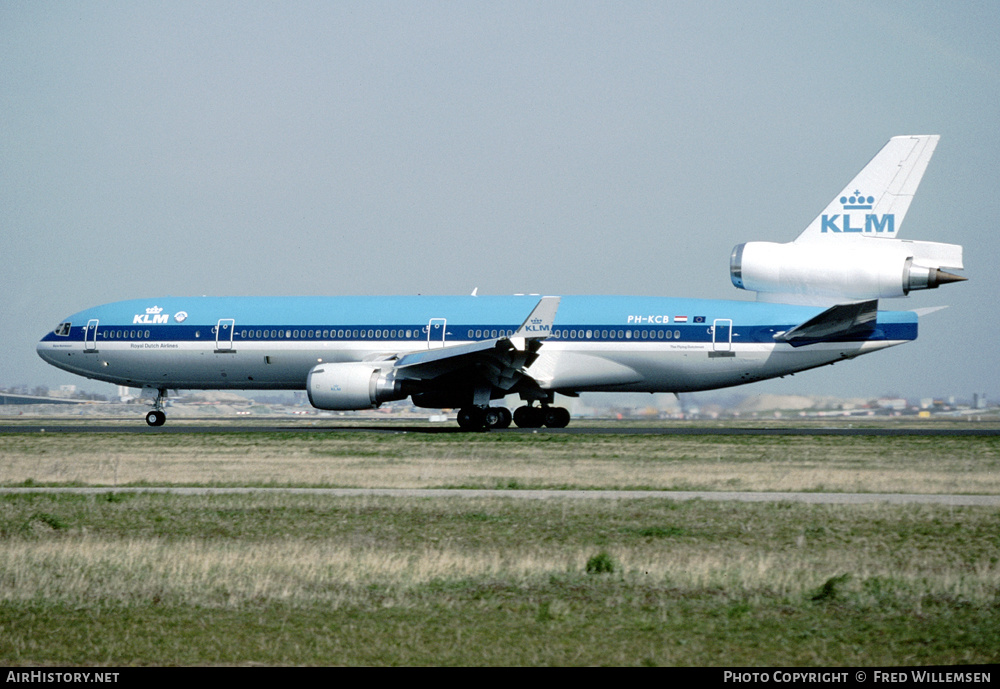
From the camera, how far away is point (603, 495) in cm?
2003

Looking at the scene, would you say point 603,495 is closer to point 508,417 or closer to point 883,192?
point 508,417

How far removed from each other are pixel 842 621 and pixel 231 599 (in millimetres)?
5898

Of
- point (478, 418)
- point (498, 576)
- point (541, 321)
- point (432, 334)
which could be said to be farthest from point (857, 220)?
point (498, 576)

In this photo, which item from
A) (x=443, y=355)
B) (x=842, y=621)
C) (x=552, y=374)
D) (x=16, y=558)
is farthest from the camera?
(x=552, y=374)

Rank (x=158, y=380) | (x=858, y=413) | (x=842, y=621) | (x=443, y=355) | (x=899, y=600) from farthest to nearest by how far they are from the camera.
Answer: (x=858, y=413) → (x=158, y=380) → (x=443, y=355) → (x=899, y=600) → (x=842, y=621)

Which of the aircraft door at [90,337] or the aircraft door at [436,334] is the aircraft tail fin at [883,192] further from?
the aircraft door at [90,337]

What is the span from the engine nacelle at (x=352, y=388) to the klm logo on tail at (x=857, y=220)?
15858 millimetres

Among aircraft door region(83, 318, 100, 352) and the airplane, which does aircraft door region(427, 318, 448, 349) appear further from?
aircraft door region(83, 318, 100, 352)

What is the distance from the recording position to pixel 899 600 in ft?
36.6

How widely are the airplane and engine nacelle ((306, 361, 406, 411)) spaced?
0.05 meters

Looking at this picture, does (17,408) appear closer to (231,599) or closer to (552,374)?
(552,374)

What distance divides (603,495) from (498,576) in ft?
25.5

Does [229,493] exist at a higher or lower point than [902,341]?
lower
